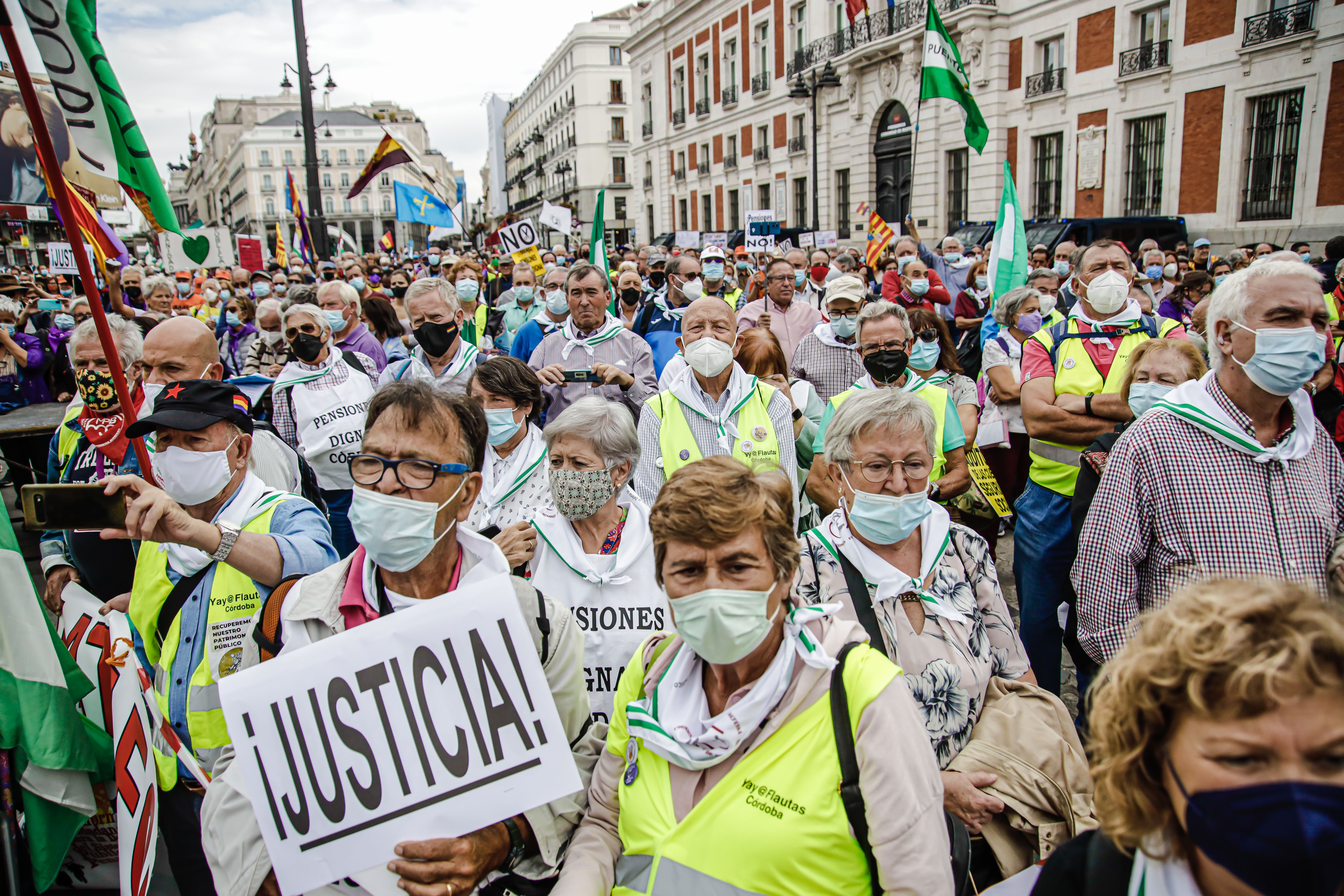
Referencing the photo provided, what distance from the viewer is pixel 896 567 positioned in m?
2.54

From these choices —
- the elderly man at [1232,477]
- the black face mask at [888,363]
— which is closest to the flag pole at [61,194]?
the elderly man at [1232,477]

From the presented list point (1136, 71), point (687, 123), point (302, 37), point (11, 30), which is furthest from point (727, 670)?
point (687, 123)

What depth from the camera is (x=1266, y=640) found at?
43.6 inches

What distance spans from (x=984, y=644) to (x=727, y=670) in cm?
91

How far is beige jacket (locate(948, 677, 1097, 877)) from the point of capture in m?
2.06

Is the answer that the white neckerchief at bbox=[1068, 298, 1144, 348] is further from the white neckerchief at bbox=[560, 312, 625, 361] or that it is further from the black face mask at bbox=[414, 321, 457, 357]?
the black face mask at bbox=[414, 321, 457, 357]

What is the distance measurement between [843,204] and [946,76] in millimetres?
28005

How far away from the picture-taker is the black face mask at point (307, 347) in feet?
16.1

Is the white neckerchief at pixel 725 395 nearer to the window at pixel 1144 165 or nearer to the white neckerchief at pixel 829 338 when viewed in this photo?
the white neckerchief at pixel 829 338

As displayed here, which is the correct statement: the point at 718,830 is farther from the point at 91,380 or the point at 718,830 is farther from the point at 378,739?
the point at 91,380

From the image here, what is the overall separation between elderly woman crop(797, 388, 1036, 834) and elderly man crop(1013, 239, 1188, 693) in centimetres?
126

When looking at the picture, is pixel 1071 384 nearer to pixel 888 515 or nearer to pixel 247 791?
pixel 888 515

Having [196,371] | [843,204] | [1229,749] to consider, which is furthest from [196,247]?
[843,204]

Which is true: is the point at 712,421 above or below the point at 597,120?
below
